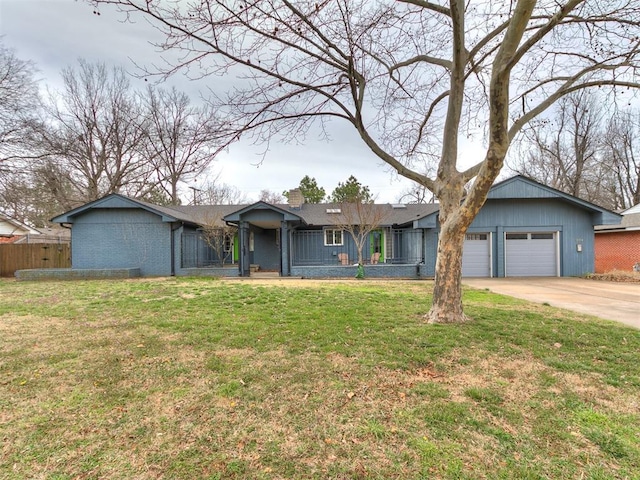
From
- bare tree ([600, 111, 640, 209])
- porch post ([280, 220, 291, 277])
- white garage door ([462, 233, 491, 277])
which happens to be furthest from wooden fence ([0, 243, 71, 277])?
bare tree ([600, 111, 640, 209])

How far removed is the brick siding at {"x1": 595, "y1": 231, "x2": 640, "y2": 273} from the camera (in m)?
16.8

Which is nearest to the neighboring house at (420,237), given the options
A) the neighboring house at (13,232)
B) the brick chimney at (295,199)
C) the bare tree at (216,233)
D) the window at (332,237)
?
the bare tree at (216,233)

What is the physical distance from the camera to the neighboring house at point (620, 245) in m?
16.7

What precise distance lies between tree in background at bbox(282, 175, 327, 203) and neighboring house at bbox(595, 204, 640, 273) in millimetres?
22784

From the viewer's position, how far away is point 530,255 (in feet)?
48.4

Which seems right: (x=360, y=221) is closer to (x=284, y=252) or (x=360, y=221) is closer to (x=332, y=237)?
(x=332, y=237)

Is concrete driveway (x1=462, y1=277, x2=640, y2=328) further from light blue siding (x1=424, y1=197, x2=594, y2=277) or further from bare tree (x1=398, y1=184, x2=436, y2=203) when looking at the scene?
bare tree (x1=398, y1=184, x2=436, y2=203)

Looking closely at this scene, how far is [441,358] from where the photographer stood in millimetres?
3896

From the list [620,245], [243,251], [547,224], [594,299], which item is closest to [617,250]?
[620,245]

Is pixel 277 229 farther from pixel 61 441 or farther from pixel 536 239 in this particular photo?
pixel 61 441

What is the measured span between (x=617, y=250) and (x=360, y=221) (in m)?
15.1

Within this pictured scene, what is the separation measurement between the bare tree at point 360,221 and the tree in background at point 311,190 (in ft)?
49.4

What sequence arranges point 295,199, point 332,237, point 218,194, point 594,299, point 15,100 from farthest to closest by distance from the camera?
point 218,194 → point 295,199 → point 332,237 → point 15,100 → point 594,299

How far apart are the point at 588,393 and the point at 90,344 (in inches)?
235
